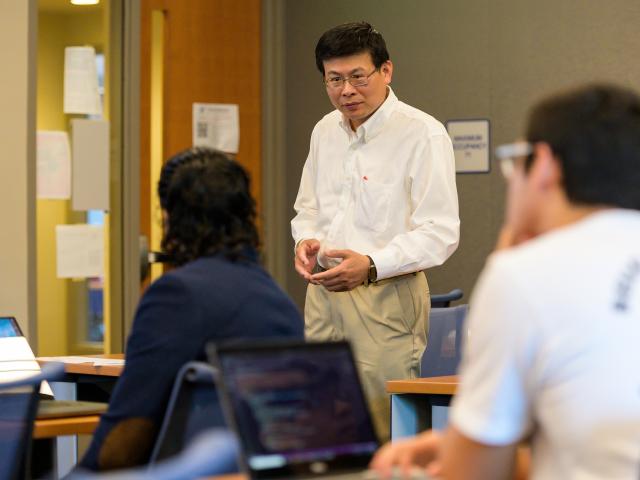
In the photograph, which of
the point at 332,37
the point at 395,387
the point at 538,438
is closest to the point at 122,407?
the point at 538,438

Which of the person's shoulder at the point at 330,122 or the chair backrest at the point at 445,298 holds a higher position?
the person's shoulder at the point at 330,122

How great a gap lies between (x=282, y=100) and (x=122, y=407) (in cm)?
478

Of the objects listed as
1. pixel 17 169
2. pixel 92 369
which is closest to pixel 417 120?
pixel 92 369

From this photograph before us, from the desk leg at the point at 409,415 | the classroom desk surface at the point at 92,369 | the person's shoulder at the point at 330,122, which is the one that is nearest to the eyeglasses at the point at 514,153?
the desk leg at the point at 409,415

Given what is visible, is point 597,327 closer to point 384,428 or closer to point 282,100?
point 384,428

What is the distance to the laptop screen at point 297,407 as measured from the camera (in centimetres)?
165

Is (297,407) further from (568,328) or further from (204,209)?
(204,209)

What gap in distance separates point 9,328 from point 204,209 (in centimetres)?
133

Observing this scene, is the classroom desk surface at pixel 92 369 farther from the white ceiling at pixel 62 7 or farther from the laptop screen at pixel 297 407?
the white ceiling at pixel 62 7

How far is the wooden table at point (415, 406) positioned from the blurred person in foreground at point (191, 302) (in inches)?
43.8

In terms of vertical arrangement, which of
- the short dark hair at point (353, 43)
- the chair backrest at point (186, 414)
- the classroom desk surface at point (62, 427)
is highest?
the short dark hair at point (353, 43)

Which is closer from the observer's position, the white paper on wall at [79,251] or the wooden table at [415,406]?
the wooden table at [415,406]

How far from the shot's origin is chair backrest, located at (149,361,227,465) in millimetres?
2258

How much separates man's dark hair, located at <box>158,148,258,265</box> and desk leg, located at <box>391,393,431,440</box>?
1279 mm
